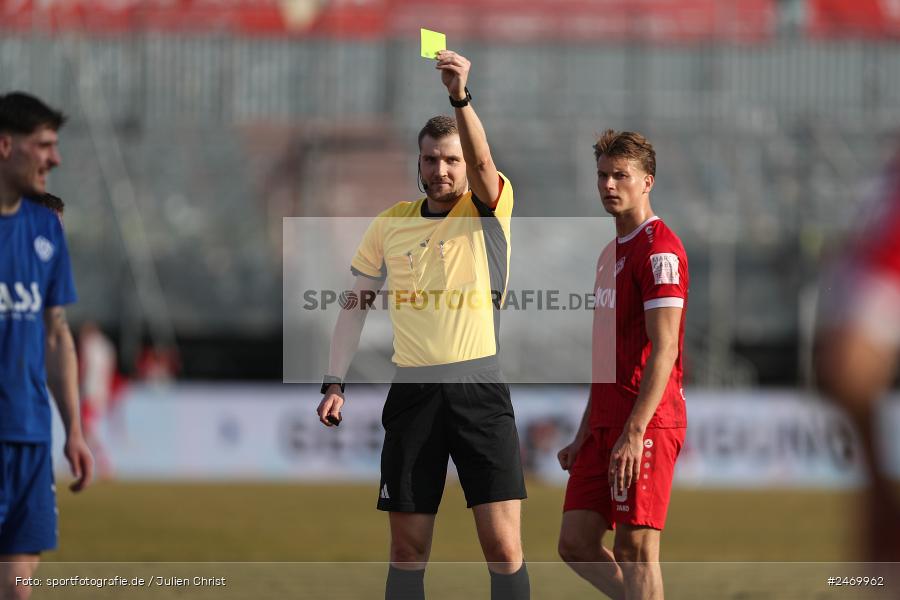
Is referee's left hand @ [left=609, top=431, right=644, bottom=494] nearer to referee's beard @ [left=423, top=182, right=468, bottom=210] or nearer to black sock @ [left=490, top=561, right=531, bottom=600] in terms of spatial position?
black sock @ [left=490, top=561, right=531, bottom=600]

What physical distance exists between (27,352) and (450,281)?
1.95 metres

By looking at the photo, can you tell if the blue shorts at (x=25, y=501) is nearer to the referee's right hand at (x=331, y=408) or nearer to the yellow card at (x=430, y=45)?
the referee's right hand at (x=331, y=408)

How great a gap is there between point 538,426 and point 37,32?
14.2 meters

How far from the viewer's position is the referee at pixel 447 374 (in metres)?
5.91

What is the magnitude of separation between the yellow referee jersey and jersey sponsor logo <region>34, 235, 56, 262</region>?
5.26 ft

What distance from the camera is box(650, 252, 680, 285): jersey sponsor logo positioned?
19.2 feet

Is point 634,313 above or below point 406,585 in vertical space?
above

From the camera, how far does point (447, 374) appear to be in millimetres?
6047

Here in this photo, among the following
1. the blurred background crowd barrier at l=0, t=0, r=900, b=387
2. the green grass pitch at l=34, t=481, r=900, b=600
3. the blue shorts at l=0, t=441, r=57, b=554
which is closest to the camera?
the blue shorts at l=0, t=441, r=57, b=554

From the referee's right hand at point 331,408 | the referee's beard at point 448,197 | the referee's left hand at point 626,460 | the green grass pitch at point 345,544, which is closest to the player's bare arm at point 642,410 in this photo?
the referee's left hand at point 626,460

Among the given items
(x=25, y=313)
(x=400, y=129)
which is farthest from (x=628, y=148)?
(x=400, y=129)

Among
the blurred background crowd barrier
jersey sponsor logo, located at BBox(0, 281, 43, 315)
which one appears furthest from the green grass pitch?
the blurred background crowd barrier

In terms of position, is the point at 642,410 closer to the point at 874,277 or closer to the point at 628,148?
the point at 628,148

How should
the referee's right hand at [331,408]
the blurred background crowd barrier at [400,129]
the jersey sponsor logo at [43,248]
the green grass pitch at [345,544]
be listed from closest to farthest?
the jersey sponsor logo at [43,248], the referee's right hand at [331,408], the green grass pitch at [345,544], the blurred background crowd barrier at [400,129]
